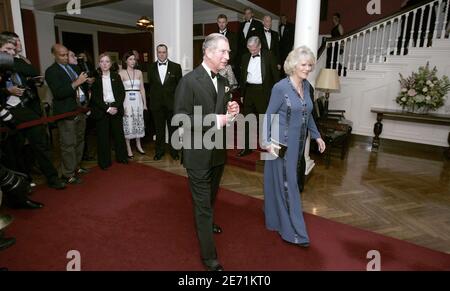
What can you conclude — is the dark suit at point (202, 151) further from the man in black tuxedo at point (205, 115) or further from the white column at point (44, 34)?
the white column at point (44, 34)

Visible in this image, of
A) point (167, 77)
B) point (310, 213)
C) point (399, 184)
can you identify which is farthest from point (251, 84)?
point (399, 184)

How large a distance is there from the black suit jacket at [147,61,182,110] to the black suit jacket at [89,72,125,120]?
1.82 ft

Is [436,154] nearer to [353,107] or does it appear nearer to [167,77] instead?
[353,107]

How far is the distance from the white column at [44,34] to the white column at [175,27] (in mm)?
5692

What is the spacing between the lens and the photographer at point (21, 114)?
10.6ft

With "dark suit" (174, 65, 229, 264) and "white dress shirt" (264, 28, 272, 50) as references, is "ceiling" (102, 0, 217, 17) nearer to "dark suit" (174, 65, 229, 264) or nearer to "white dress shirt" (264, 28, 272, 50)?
"white dress shirt" (264, 28, 272, 50)

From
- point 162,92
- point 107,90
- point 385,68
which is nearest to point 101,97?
point 107,90

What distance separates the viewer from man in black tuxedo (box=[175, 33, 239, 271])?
2.14 metres

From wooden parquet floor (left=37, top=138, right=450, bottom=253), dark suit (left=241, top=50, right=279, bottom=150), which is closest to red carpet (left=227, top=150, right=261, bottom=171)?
wooden parquet floor (left=37, top=138, right=450, bottom=253)

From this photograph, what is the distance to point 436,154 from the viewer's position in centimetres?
592

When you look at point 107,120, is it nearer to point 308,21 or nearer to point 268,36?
point 308,21

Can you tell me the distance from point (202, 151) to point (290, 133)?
2.83 feet

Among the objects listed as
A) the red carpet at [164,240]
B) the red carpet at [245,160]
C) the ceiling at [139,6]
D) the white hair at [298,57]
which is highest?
the ceiling at [139,6]

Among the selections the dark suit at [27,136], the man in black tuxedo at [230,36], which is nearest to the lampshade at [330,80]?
the man in black tuxedo at [230,36]
